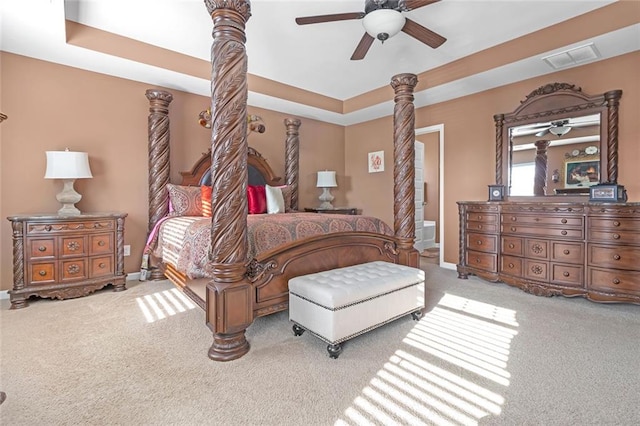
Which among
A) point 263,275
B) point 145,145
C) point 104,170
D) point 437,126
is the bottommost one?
point 263,275

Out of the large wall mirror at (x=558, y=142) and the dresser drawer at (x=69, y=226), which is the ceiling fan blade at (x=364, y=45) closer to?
the large wall mirror at (x=558, y=142)

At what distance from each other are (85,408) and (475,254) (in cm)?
399

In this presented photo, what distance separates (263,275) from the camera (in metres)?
2.27

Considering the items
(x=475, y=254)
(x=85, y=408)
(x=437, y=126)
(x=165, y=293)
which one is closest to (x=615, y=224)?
(x=475, y=254)

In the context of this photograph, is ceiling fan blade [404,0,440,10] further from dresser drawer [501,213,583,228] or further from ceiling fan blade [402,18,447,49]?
dresser drawer [501,213,583,228]

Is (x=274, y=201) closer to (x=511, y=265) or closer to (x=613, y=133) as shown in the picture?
(x=511, y=265)

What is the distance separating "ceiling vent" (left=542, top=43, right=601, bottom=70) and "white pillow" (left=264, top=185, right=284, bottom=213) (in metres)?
3.42

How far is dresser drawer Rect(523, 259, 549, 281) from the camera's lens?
3262 mm

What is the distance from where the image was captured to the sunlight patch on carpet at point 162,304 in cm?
273

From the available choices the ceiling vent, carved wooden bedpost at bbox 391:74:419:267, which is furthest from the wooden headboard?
the ceiling vent

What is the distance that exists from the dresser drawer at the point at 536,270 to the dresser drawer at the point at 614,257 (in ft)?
1.26

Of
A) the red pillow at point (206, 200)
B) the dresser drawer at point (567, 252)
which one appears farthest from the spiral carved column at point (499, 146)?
the red pillow at point (206, 200)

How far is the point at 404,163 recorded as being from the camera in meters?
3.16

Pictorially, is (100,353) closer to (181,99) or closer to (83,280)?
(83,280)
